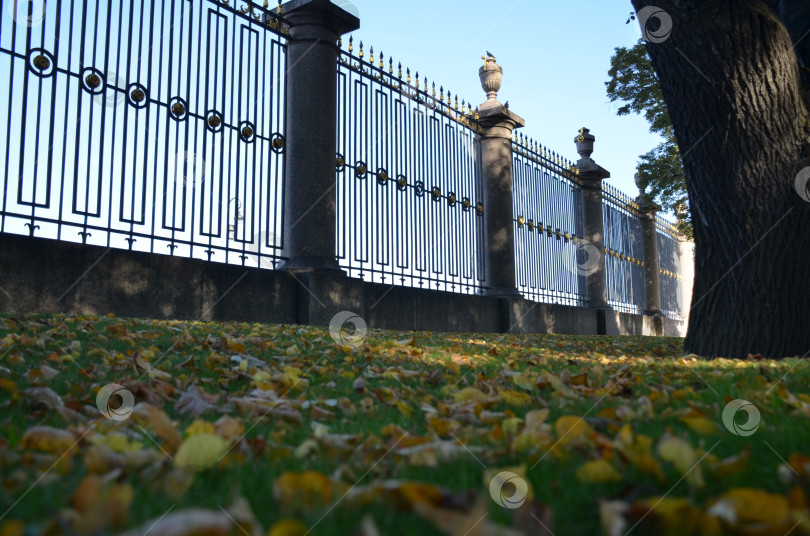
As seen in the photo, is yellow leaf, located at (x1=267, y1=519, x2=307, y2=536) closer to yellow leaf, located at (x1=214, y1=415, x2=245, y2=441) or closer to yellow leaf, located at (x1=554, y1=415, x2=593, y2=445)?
yellow leaf, located at (x1=214, y1=415, x2=245, y2=441)

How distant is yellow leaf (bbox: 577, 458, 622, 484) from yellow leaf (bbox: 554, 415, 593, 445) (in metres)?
0.32

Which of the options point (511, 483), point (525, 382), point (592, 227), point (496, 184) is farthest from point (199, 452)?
point (592, 227)

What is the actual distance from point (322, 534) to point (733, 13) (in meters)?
5.43

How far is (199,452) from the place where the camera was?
1451mm

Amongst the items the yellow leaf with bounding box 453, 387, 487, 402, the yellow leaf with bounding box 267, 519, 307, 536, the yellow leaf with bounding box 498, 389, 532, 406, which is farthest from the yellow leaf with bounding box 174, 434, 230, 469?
the yellow leaf with bounding box 498, 389, 532, 406

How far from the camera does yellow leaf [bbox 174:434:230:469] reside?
4.73 feet

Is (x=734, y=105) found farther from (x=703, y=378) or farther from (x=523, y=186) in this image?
(x=523, y=186)

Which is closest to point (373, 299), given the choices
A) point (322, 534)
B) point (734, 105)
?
point (734, 105)

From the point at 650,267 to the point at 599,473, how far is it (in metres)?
20.8

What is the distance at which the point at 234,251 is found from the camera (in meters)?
7.27

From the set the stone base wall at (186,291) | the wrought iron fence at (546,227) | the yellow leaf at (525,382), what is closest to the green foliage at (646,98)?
the wrought iron fence at (546,227)

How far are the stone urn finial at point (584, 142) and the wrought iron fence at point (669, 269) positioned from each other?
8.03 metres

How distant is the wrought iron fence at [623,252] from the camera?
18688 millimetres

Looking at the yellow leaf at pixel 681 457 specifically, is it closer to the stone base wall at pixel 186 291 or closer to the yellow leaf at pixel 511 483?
the yellow leaf at pixel 511 483
